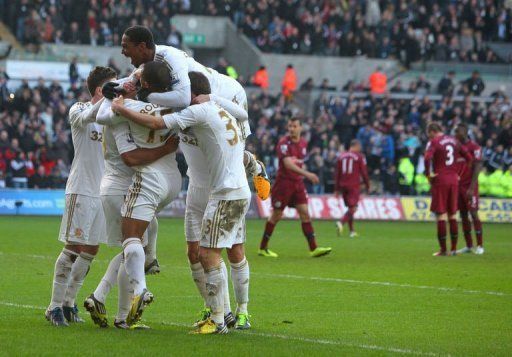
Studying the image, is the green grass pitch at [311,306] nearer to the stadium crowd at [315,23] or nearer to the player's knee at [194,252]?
the player's knee at [194,252]

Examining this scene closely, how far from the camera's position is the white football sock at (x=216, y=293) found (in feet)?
32.4

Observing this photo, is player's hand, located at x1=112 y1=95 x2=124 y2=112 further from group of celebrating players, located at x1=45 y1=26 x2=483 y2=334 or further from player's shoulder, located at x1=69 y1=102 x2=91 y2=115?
player's shoulder, located at x1=69 y1=102 x2=91 y2=115

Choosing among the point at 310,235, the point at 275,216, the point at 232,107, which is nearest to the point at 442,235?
the point at 310,235

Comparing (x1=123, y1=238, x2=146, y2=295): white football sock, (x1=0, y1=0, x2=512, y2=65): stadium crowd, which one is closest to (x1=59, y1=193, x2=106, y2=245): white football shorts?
(x1=123, y1=238, x2=146, y2=295): white football sock

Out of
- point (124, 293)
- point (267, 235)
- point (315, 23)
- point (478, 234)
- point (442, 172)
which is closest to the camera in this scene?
point (124, 293)

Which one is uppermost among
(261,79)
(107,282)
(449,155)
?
(107,282)

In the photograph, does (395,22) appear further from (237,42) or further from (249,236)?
(249,236)

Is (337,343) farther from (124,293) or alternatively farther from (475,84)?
(475,84)

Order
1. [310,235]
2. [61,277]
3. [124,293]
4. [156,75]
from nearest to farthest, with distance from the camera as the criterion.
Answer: [156,75]
[124,293]
[61,277]
[310,235]

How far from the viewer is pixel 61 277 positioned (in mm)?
10625

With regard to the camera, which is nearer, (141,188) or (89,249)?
(141,188)

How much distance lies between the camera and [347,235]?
26.2 meters

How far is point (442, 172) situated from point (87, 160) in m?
10.9

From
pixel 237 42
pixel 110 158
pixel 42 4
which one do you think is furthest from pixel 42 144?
pixel 110 158
